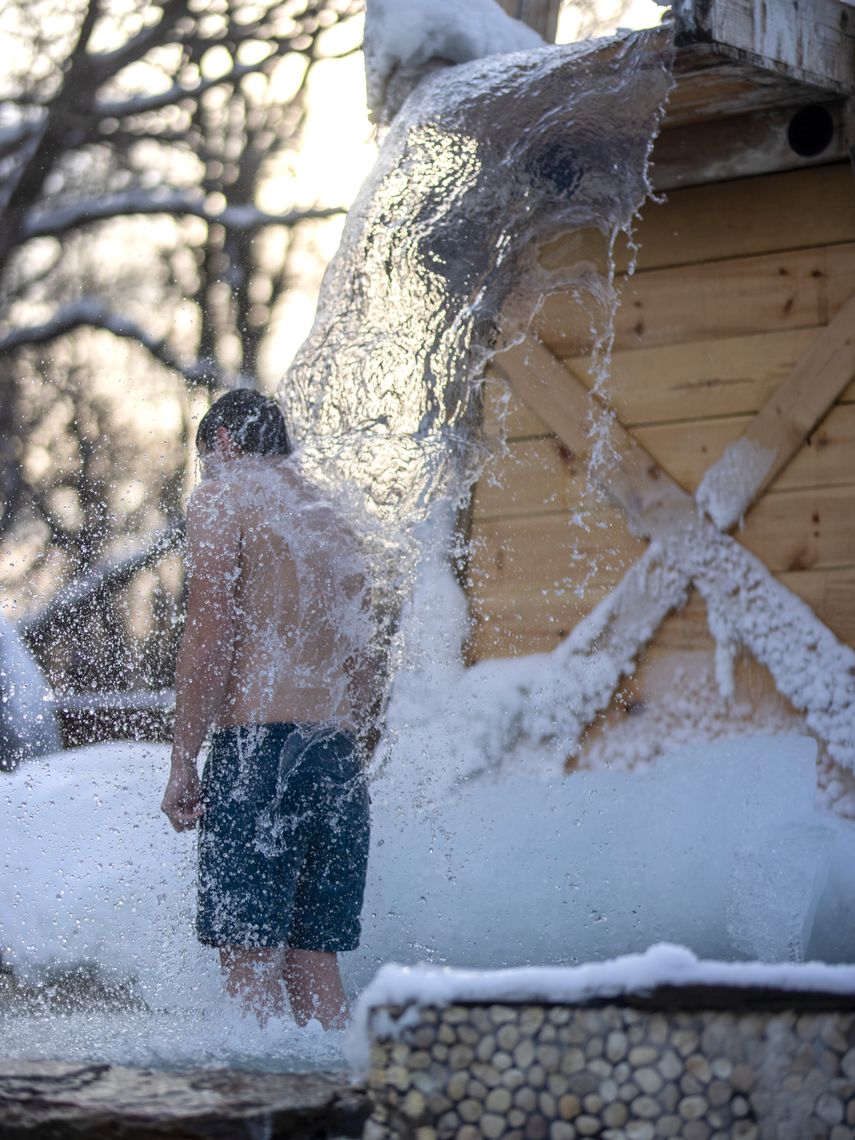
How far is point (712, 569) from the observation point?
4.68m

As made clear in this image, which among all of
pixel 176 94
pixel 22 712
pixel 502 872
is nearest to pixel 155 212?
pixel 176 94

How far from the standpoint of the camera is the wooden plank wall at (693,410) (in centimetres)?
455

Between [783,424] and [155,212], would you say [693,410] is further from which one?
[155,212]

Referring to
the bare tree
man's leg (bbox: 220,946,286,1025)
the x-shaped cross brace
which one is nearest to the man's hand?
man's leg (bbox: 220,946,286,1025)

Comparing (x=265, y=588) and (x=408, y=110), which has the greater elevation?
(x=408, y=110)

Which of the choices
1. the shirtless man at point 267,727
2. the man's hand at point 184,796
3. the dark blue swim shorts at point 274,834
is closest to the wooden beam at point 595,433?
the shirtless man at point 267,727

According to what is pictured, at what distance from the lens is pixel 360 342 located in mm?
4480

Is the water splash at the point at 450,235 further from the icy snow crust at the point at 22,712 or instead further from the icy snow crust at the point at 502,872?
the icy snow crust at the point at 22,712

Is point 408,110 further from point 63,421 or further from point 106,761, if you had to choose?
point 63,421

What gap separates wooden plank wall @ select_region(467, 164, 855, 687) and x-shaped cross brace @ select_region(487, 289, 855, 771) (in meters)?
0.05

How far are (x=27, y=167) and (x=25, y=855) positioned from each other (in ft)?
17.7

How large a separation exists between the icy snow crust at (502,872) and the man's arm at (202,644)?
1004 millimetres

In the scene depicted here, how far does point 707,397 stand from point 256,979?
2510mm

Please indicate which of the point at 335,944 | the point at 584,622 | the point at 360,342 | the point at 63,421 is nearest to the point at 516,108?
the point at 360,342
